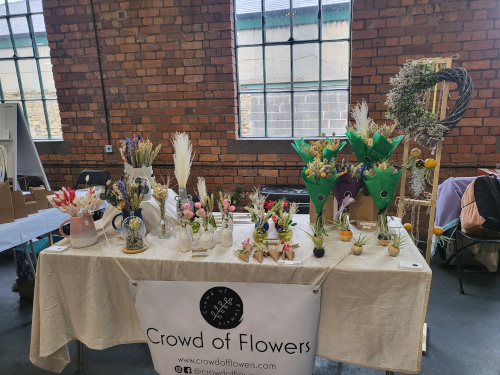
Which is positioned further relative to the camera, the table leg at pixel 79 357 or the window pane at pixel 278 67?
the window pane at pixel 278 67

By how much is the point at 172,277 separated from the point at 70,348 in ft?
3.62

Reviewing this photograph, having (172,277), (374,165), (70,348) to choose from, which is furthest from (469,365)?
(70,348)

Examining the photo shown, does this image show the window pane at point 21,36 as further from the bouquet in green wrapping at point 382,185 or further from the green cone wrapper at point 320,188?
the bouquet in green wrapping at point 382,185

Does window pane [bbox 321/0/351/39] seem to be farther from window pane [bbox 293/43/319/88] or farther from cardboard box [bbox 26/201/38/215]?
cardboard box [bbox 26/201/38/215]

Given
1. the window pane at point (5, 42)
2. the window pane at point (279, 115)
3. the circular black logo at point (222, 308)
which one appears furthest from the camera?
the window pane at point (5, 42)

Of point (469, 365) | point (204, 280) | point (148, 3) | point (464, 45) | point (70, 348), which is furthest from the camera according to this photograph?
point (148, 3)

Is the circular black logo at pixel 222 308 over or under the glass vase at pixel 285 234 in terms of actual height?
under

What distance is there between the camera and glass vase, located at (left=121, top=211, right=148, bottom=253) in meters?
1.71

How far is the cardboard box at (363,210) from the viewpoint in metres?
1.87

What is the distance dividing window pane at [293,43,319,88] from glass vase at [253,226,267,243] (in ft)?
7.90

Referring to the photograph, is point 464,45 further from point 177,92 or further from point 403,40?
point 177,92

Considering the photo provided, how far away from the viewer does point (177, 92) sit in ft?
12.1

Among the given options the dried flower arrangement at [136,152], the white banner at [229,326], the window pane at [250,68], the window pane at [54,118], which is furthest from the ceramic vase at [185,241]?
the window pane at [54,118]

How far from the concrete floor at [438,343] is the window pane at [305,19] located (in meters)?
2.63
